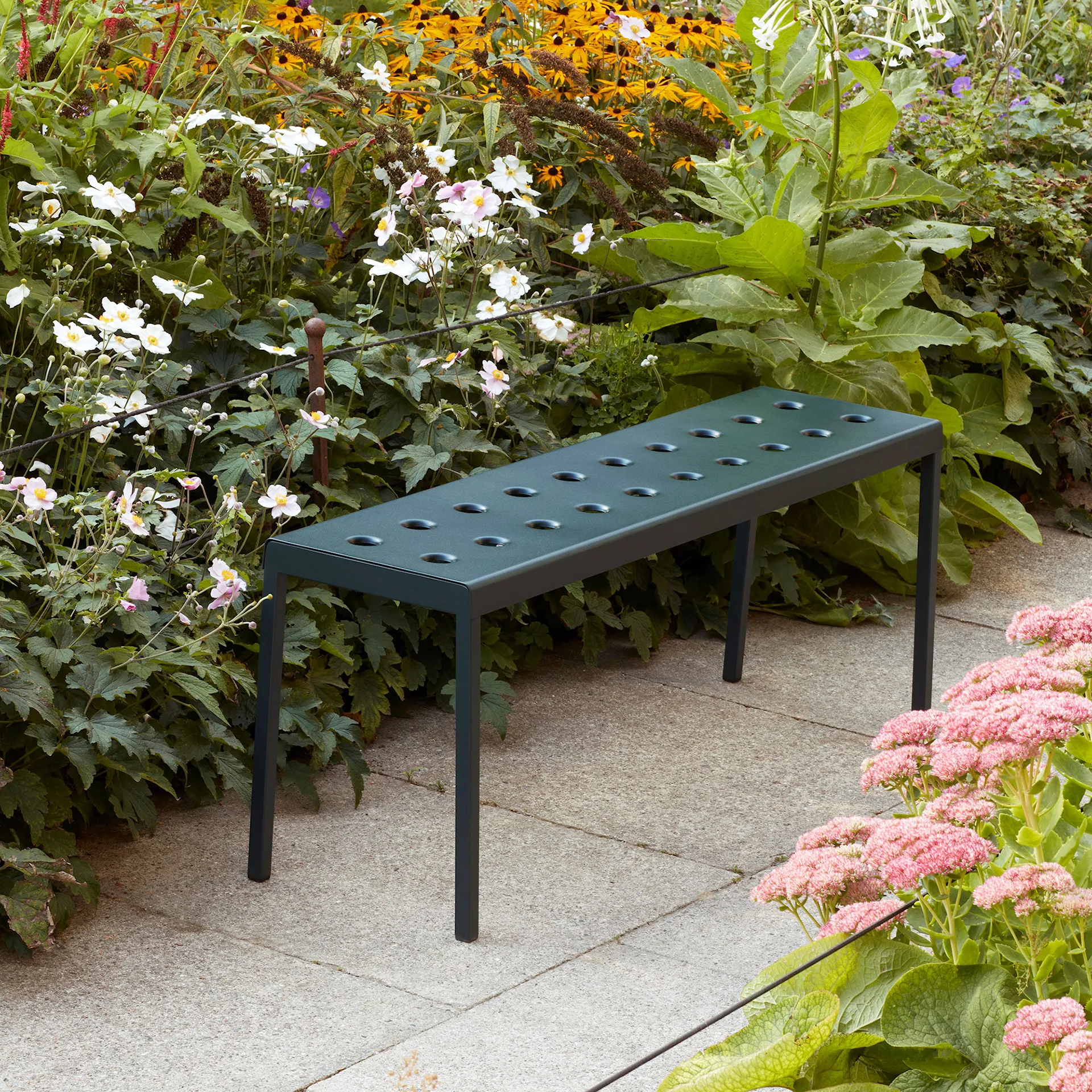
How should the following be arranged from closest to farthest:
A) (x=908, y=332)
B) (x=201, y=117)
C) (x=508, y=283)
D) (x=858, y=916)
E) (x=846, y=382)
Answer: (x=858, y=916) → (x=201, y=117) → (x=508, y=283) → (x=908, y=332) → (x=846, y=382)

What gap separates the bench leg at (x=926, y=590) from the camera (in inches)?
152

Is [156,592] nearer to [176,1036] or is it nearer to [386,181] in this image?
[176,1036]

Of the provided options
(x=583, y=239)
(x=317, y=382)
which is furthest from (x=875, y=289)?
(x=317, y=382)

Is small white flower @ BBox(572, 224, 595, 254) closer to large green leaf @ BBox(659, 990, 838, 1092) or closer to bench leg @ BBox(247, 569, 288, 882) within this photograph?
bench leg @ BBox(247, 569, 288, 882)

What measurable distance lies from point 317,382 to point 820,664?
1.57 m

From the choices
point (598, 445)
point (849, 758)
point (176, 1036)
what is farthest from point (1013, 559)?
point (176, 1036)

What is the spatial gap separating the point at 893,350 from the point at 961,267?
4.30 feet

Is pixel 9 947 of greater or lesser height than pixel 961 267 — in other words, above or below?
below

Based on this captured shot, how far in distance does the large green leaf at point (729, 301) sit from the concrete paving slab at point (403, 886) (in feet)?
4.98

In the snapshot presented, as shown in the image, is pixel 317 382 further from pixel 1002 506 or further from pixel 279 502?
pixel 1002 506

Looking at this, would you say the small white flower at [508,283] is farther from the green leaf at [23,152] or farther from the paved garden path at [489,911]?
the green leaf at [23,152]

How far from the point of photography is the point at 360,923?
2.92 m

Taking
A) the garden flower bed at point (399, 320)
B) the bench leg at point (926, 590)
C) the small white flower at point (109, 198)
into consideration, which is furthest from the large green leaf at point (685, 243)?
the small white flower at point (109, 198)

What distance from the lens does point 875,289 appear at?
429 cm
